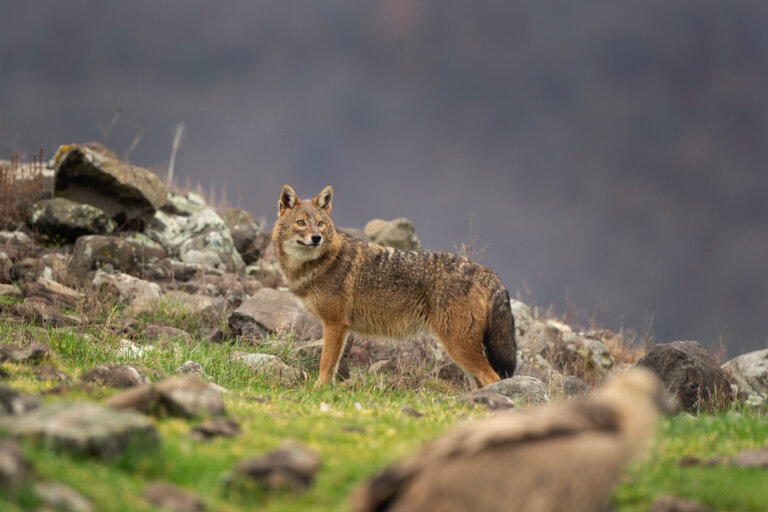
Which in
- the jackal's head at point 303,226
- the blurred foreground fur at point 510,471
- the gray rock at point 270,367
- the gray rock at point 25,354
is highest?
the jackal's head at point 303,226

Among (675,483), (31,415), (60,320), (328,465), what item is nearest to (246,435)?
(328,465)

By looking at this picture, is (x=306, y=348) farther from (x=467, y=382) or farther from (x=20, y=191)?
(x=20, y=191)

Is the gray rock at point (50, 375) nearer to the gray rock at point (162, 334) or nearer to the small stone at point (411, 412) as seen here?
the small stone at point (411, 412)

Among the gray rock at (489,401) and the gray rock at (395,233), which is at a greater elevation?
the gray rock at (395,233)

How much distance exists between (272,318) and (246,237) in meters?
7.98

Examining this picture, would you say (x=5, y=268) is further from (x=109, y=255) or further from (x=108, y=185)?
(x=108, y=185)

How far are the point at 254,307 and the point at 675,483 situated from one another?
38.7 ft

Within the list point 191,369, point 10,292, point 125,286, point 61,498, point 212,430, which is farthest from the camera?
point 125,286

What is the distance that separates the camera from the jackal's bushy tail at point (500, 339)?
11.8 metres

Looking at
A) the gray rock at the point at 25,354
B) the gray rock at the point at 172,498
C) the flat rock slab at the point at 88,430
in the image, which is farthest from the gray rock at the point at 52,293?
the gray rock at the point at 172,498

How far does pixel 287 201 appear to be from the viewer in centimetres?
1245

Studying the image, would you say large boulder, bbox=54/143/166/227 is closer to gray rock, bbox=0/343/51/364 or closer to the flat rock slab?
gray rock, bbox=0/343/51/364

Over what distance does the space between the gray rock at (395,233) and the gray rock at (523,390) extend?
13748mm

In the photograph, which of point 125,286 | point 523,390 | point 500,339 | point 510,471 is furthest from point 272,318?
point 510,471
